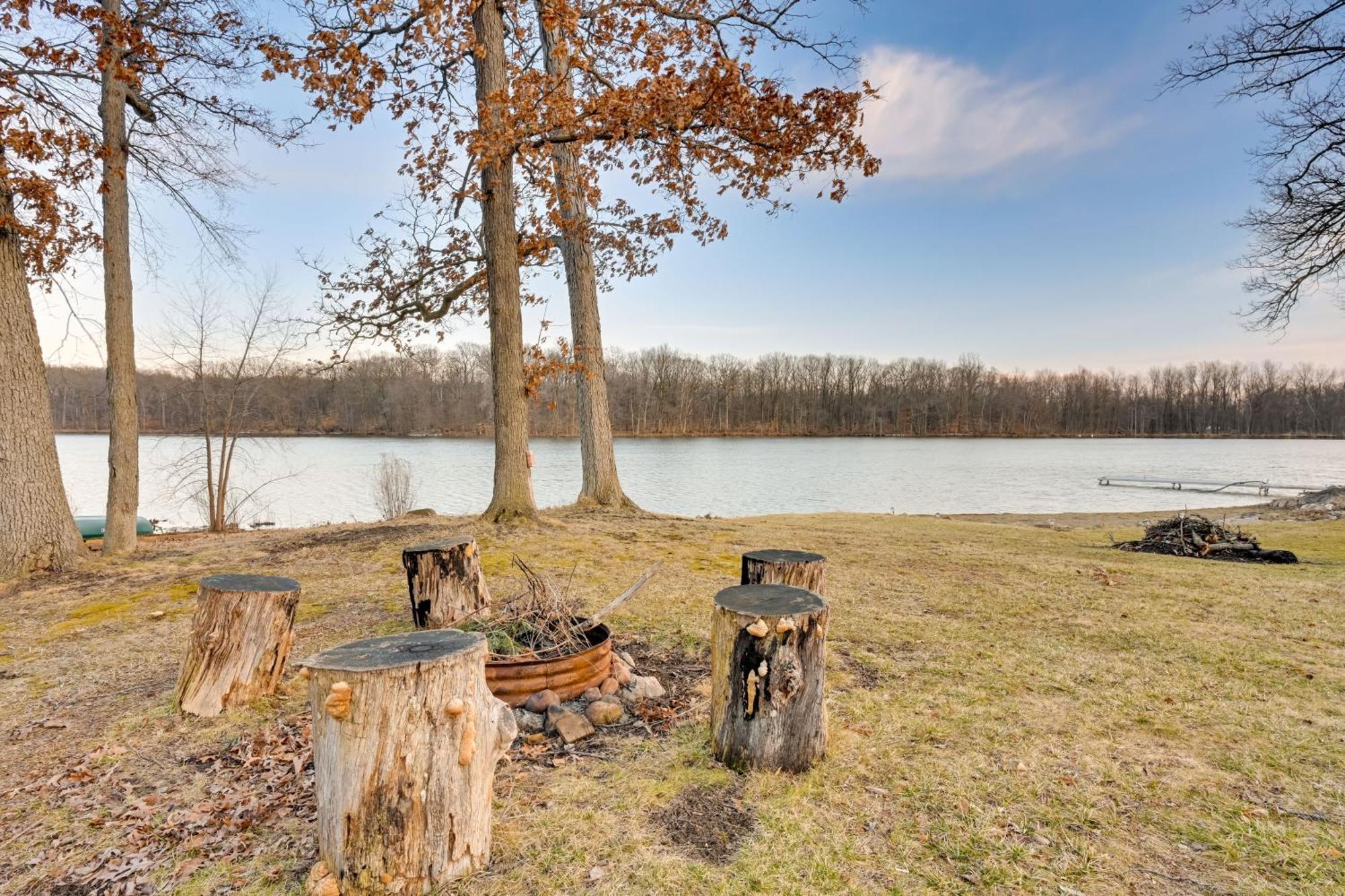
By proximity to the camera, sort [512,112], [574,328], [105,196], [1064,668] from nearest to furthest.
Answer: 1. [1064,668]
2. [512,112]
3. [105,196]
4. [574,328]

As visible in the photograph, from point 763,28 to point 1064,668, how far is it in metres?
8.60

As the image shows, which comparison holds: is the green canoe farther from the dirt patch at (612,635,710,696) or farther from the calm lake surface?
the dirt patch at (612,635,710,696)

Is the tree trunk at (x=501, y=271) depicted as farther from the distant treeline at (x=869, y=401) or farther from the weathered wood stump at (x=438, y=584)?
the distant treeline at (x=869, y=401)

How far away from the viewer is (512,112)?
7164mm

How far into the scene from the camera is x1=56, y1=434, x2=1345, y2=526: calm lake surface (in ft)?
65.0

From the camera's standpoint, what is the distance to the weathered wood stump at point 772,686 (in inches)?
116

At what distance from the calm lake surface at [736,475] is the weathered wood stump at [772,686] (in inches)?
581

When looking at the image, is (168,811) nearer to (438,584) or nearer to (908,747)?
(438,584)

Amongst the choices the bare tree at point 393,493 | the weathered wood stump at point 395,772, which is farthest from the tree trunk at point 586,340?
the bare tree at point 393,493

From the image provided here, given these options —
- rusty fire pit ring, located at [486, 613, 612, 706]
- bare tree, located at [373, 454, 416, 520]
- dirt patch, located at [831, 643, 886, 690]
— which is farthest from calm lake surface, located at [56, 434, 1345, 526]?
rusty fire pit ring, located at [486, 613, 612, 706]

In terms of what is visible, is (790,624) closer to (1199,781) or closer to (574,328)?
(1199,781)

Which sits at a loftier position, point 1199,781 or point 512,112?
point 512,112

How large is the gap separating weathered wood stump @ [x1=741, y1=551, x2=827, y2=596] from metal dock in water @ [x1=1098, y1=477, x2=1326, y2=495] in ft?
84.3

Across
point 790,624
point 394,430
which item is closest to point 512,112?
point 790,624
